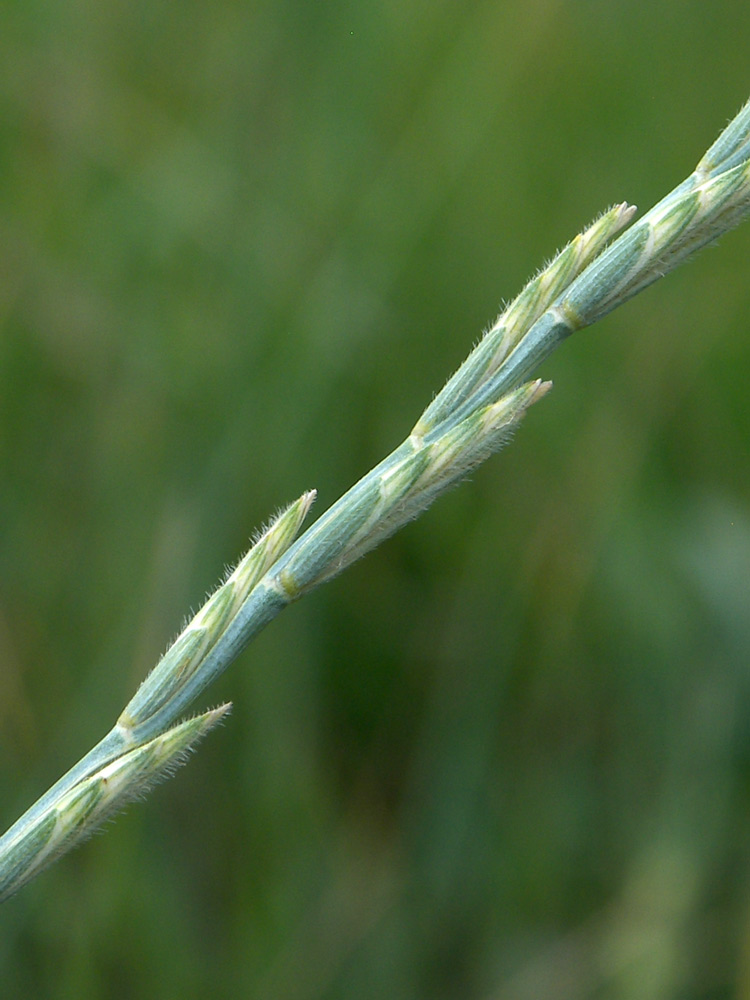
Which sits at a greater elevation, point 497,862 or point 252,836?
point 252,836

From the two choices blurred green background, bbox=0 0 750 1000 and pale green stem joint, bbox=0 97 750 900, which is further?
blurred green background, bbox=0 0 750 1000

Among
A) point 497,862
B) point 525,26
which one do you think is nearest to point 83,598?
point 497,862

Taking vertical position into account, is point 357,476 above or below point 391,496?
above

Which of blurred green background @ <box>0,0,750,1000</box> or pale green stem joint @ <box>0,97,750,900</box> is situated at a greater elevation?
blurred green background @ <box>0,0,750,1000</box>

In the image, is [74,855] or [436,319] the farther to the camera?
[436,319]

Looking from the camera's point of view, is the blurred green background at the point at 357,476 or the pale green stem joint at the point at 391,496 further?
the blurred green background at the point at 357,476

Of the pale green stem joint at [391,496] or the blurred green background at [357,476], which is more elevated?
the blurred green background at [357,476]

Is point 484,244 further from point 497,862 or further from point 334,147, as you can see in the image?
point 497,862

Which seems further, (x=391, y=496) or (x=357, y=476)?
(x=357, y=476)
